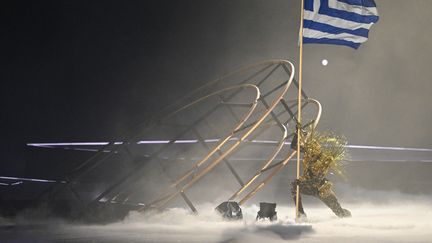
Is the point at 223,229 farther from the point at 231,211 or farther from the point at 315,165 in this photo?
the point at 315,165

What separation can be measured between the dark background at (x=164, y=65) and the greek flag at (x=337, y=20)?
26.2 feet

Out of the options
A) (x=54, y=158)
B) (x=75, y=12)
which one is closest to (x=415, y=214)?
(x=54, y=158)

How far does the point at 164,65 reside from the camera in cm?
2361

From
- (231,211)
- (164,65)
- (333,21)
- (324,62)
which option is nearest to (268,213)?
(231,211)

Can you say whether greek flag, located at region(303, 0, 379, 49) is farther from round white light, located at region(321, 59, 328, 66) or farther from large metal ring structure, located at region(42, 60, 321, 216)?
round white light, located at region(321, 59, 328, 66)

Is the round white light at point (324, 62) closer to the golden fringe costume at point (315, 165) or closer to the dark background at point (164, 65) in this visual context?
the dark background at point (164, 65)

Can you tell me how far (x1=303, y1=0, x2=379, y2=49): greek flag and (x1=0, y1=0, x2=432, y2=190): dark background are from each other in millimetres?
7996

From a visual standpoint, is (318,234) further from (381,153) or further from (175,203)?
(381,153)

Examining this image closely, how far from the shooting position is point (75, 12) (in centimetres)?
2197

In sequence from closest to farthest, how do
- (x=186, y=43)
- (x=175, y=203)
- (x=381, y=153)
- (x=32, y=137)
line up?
(x=32, y=137), (x=175, y=203), (x=186, y=43), (x=381, y=153)

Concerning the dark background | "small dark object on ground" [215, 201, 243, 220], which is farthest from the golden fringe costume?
the dark background

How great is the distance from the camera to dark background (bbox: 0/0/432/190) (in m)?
20.8

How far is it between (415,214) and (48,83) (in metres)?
13.3

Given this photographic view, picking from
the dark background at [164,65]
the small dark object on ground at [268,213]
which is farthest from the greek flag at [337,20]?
the dark background at [164,65]
